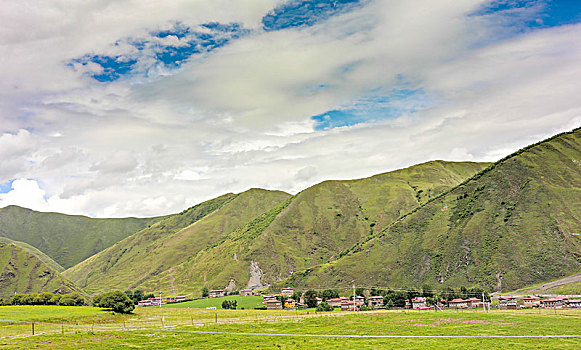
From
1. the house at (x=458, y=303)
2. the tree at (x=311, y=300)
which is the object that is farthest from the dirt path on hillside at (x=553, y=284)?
the tree at (x=311, y=300)

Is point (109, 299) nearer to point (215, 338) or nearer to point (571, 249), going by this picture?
point (215, 338)

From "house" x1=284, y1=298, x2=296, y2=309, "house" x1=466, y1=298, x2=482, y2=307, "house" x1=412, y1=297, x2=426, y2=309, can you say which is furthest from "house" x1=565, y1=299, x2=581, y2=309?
"house" x1=284, y1=298, x2=296, y2=309

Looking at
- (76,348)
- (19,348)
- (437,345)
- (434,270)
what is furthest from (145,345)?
(434,270)

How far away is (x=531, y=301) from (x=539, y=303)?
392 centimetres

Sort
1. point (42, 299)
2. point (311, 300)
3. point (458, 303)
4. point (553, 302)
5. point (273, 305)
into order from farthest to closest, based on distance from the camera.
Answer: point (273, 305) < point (311, 300) < point (458, 303) < point (42, 299) < point (553, 302)

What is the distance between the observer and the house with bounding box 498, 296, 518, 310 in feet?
434

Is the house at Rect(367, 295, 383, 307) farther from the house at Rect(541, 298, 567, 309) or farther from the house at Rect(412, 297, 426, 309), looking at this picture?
the house at Rect(541, 298, 567, 309)

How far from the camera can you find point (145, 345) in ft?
195

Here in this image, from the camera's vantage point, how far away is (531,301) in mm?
133125

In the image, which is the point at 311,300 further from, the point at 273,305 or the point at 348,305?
the point at 348,305

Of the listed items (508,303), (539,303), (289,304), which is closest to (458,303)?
(508,303)

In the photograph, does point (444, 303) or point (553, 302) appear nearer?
point (553, 302)

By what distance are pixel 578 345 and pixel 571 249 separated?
5774 inches

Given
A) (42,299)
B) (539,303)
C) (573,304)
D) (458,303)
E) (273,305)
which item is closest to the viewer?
(573,304)
